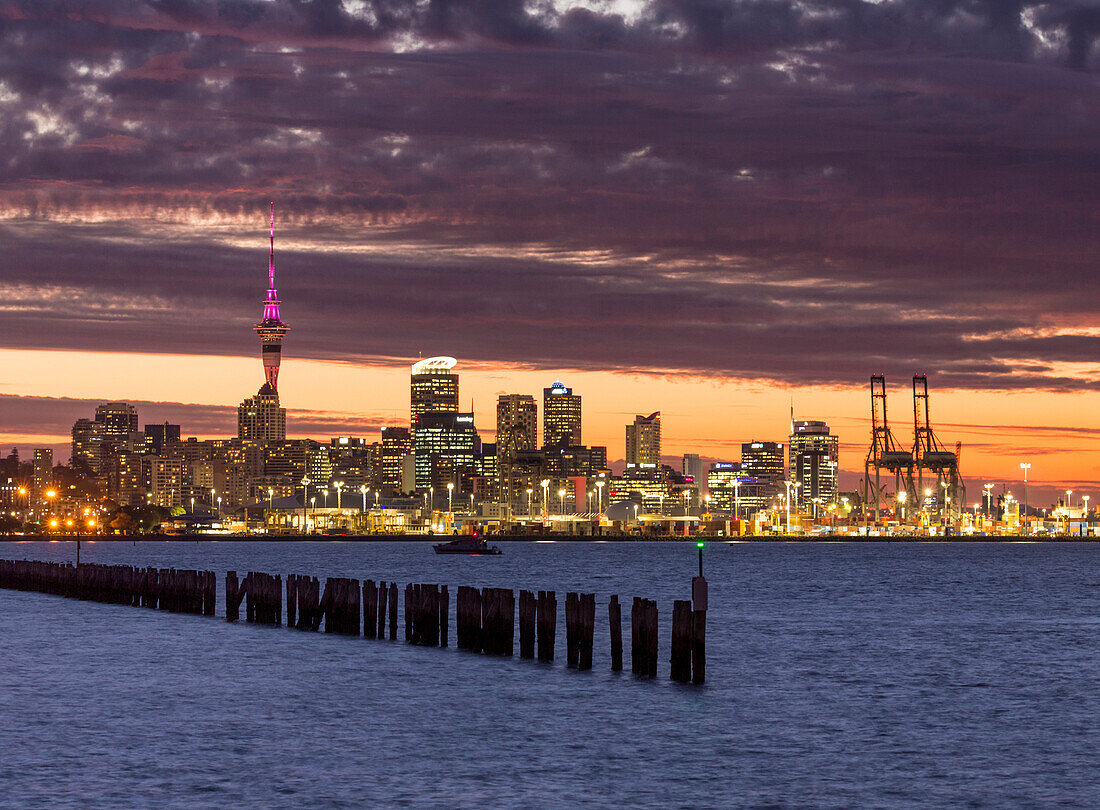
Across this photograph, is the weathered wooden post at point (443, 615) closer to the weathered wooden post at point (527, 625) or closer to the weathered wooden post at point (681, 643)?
the weathered wooden post at point (527, 625)

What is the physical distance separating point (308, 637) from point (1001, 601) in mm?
56434

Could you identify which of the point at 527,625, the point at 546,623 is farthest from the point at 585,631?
the point at 527,625

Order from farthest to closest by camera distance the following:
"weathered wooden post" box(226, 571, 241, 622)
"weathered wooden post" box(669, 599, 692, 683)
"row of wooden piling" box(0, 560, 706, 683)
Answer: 1. "weathered wooden post" box(226, 571, 241, 622)
2. "row of wooden piling" box(0, 560, 706, 683)
3. "weathered wooden post" box(669, 599, 692, 683)

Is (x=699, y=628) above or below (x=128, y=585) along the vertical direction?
above

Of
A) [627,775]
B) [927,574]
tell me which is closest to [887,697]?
[627,775]

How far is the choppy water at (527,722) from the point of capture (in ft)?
95.3

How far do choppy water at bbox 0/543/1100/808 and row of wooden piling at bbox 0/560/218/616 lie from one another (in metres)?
2.48

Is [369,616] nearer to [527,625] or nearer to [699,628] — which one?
[527,625]

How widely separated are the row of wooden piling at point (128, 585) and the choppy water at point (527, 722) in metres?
2.48

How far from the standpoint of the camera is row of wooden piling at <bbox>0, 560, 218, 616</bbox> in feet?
221

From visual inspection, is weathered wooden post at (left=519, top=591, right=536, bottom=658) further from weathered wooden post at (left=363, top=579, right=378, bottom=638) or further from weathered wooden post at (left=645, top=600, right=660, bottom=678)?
weathered wooden post at (left=363, top=579, right=378, bottom=638)

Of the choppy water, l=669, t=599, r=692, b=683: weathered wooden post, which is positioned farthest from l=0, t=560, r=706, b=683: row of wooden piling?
the choppy water

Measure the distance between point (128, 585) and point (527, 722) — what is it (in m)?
42.2

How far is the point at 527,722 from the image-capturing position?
36.7 m
